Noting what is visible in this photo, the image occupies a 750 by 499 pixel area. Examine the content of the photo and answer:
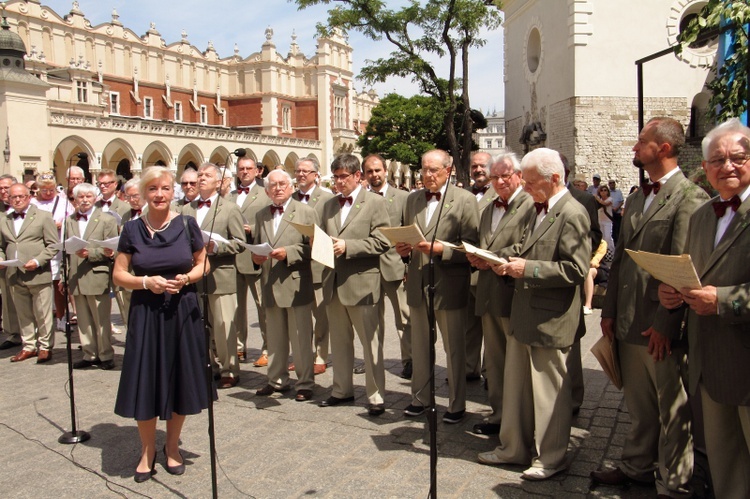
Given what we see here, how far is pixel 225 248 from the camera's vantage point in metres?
6.55

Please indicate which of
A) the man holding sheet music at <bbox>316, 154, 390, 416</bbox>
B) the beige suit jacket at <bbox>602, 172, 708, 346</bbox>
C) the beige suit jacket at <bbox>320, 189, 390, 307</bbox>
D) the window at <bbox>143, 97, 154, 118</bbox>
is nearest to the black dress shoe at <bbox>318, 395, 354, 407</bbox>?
the man holding sheet music at <bbox>316, 154, 390, 416</bbox>

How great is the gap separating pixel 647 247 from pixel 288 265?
3398 millimetres

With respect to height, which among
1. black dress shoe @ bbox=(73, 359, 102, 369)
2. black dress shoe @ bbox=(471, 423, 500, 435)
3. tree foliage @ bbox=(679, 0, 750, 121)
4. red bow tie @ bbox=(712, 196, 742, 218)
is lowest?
black dress shoe @ bbox=(73, 359, 102, 369)

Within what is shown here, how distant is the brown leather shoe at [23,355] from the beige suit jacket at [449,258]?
5632 mm

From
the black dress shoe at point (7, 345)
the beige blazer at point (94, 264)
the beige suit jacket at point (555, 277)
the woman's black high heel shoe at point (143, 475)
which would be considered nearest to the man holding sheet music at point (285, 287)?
the woman's black high heel shoe at point (143, 475)

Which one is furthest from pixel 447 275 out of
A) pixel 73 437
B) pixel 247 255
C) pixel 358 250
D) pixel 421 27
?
pixel 421 27

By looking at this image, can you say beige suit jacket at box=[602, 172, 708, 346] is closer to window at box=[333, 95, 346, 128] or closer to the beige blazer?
the beige blazer

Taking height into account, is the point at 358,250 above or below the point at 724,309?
above

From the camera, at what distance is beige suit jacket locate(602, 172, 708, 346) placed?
3736 mm

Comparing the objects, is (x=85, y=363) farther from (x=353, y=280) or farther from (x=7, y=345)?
(x=353, y=280)

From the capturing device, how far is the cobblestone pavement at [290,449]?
4.23 meters

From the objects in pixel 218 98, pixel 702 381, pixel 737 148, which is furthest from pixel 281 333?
pixel 218 98

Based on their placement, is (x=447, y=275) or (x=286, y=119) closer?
(x=447, y=275)

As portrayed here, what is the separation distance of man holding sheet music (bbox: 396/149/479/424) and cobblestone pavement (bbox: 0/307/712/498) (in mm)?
506
